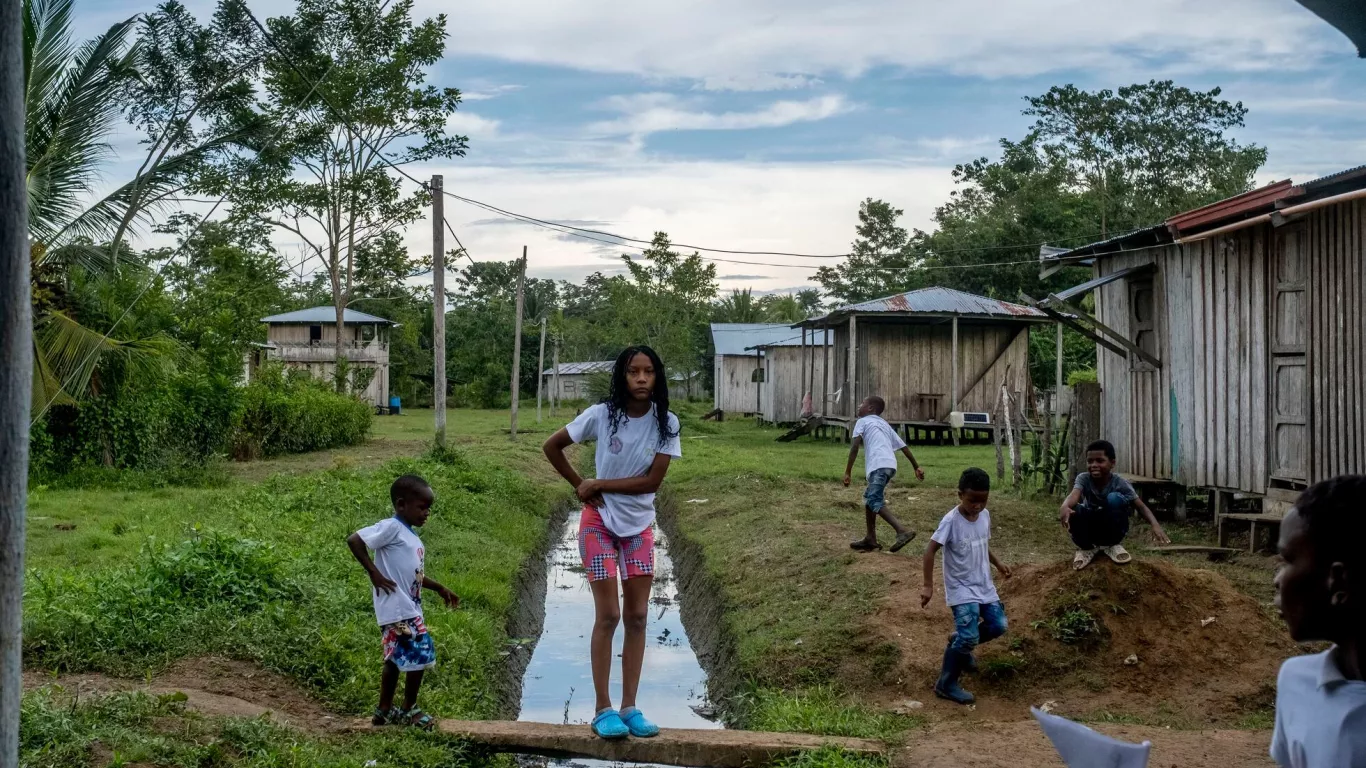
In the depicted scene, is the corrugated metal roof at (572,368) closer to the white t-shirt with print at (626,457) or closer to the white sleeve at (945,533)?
the white sleeve at (945,533)

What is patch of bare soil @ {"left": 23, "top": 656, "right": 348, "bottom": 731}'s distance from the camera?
6012 mm

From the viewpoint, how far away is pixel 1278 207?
10773 millimetres

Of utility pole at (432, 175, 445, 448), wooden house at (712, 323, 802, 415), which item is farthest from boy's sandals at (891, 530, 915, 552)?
wooden house at (712, 323, 802, 415)

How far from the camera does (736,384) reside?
48531 millimetres

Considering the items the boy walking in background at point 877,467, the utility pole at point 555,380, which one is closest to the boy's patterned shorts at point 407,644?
the boy walking in background at point 877,467

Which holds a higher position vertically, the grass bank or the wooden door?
the wooden door

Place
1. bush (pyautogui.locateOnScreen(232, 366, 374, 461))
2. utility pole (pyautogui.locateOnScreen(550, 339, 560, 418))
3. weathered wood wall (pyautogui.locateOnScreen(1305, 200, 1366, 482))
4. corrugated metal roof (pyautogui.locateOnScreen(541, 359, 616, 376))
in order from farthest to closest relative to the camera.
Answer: corrugated metal roof (pyautogui.locateOnScreen(541, 359, 616, 376)), utility pole (pyautogui.locateOnScreen(550, 339, 560, 418)), bush (pyautogui.locateOnScreen(232, 366, 374, 461)), weathered wood wall (pyautogui.locateOnScreen(1305, 200, 1366, 482))

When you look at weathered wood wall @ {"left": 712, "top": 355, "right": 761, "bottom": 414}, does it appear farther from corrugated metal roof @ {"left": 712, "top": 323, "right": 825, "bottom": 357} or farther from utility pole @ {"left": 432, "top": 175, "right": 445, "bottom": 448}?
utility pole @ {"left": 432, "top": 175, "right": 445, "bottom": 448}

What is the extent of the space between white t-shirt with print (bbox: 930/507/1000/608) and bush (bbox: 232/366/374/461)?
18808 millimetres

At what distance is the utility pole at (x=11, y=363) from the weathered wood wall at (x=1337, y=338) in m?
10.7

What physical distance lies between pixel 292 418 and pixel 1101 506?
72.2ft

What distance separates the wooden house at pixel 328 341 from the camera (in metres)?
51.8

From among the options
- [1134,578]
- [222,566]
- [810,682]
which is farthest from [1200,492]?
[222,566]

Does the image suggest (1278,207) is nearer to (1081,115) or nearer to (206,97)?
(206,97)
